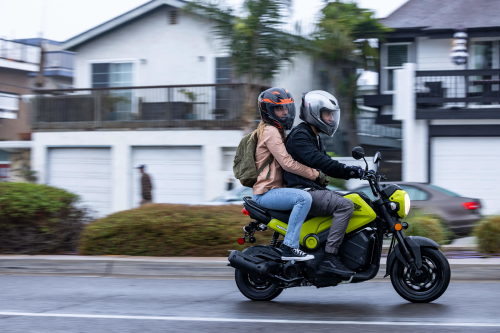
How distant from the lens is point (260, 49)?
15.9 m

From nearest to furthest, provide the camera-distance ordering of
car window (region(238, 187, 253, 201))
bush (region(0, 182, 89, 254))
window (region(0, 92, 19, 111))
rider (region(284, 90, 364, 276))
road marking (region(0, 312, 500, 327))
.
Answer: road marking (region(0, 312, 500, 327))
rider (region(284, 90, 364, 276))
bush (region(0, 182, 89, 254))
car window (region(238, 187, 253, 201))
window (region(0, 92, 19, 111))

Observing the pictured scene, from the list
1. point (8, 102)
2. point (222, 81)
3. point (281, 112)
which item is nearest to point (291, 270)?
point (281, 112)

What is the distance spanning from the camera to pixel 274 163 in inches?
244

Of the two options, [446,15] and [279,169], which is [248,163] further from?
[446,15]

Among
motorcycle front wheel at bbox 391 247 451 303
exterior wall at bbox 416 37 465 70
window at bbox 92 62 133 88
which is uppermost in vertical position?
exterior wall at bbox 416 37 465 70

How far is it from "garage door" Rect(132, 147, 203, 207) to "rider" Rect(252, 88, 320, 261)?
41.9ft

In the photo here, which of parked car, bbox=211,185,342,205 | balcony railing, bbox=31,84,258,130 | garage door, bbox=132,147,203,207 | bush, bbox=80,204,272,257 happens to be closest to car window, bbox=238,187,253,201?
parked car, bbox=211,185,342,205

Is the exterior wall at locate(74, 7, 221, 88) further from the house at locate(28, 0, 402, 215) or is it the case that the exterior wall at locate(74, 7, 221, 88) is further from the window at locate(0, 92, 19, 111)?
the window at locate(0, 92, 19, 111)

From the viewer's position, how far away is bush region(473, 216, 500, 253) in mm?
8594

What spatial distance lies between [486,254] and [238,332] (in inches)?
192

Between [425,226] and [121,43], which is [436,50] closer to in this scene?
[121,43]

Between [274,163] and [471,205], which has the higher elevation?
[274,163]

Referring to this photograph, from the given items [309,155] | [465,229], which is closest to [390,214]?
[309,155]

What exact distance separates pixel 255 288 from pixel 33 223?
447 cm
